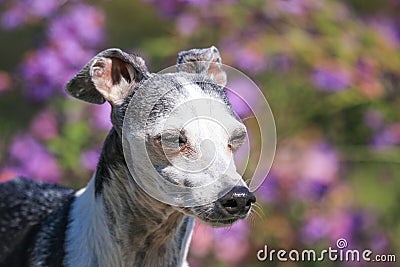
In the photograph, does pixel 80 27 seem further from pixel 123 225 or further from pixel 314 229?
pixel 123 225

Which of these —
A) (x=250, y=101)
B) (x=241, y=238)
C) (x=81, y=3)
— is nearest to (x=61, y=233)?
(x=250, y=101)

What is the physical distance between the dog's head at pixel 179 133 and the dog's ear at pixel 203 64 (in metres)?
0.04

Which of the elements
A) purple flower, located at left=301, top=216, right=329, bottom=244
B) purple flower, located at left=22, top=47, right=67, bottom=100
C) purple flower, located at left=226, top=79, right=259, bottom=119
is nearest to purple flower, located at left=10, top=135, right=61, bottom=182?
purple flower, located at left=22, top=47, right=67, bottom=100

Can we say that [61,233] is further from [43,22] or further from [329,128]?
[329,128]

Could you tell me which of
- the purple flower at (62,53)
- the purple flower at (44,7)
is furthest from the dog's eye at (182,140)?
the purple flower at (44,7)

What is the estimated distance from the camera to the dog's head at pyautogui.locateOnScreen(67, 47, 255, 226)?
2.67 metres

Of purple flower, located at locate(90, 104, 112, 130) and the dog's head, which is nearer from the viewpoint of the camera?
the dog's head

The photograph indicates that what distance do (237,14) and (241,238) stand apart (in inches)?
49.2

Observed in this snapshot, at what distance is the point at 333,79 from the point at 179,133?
9.06 ft

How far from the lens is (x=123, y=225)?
9.93ft

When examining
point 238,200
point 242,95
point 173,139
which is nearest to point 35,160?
point 242,95

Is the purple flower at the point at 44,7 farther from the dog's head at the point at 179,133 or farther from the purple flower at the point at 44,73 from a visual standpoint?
the dog's head at the point at 179,133

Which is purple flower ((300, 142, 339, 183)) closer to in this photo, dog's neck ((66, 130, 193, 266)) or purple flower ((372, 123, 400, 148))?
purple flower ((372, 123, 400, 148))

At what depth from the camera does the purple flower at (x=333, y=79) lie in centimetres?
537
